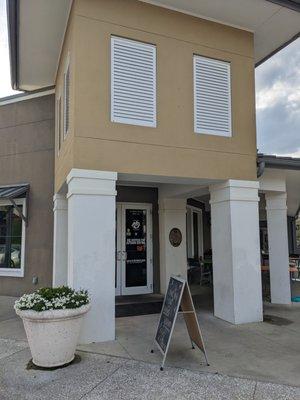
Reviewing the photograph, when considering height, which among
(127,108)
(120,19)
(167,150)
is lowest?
(167,150)

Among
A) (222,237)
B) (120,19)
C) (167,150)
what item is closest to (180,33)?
(120,19)

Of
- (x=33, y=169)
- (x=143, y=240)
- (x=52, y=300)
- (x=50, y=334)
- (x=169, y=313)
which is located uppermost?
(x=33, y=169)

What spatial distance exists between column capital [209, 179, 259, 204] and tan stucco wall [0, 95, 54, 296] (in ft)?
15.5

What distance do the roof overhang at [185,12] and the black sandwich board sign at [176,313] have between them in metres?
5.05

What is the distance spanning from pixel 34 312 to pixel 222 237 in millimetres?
3985

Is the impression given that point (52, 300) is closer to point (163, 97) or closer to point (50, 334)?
point (50, 334)

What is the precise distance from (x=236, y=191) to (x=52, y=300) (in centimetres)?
402

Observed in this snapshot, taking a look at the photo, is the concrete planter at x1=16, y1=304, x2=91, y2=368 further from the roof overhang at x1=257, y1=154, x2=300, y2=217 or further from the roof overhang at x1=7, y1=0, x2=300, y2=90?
the roof overhang at x1=7, y1=0, x2=300, y2=90

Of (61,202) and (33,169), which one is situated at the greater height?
(33,169)

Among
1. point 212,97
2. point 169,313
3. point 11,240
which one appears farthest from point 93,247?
point 11,240

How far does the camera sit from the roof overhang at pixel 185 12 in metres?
6.61

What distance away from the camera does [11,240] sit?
10.3m

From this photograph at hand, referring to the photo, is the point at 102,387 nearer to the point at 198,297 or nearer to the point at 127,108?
the point at 127,108

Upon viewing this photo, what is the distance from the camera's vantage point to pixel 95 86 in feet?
19.9
